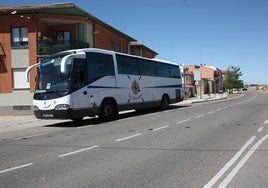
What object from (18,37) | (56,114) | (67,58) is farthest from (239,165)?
(18,37)

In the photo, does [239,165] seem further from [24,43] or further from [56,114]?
[24,43]

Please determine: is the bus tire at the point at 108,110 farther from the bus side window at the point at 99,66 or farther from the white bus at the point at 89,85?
the bus side window at the point at 99,66

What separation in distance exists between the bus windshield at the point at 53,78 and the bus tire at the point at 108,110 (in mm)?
2837

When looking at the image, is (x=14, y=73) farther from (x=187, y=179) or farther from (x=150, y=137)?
(x=187, y=179)

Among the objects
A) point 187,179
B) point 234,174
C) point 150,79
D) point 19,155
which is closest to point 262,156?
point 234,174

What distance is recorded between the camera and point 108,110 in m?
21.9

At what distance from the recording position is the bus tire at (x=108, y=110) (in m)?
21.4

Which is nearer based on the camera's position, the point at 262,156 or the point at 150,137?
the point at 262,156

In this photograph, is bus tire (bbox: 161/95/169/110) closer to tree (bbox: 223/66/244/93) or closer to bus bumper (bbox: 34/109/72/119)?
bus bumper (bbox: 34/109/72/119)

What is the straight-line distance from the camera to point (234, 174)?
7.70 m

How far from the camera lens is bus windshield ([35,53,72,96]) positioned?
1914 cm

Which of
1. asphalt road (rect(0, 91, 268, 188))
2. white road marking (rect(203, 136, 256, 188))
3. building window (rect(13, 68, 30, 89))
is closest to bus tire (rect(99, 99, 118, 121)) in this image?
asphalt road (rect(0, 91, 268, 188))

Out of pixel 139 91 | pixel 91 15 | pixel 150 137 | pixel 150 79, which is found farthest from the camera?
pixel 91 15

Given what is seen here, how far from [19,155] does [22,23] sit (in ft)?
86.6
